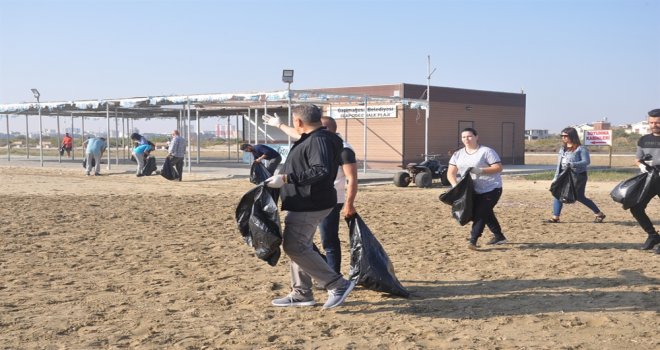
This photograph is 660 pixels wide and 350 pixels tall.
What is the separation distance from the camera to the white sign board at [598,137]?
26078 mm

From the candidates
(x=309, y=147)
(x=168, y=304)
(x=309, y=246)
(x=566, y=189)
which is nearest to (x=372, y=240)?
(x=309, y=246)

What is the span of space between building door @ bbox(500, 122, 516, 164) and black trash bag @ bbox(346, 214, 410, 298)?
2472 cm

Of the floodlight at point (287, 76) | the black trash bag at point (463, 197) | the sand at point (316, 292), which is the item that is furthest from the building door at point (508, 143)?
the black trash bag at point (463, 197)

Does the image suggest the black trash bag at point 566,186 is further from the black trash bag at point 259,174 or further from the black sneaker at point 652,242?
the black trash bag at point 259,174

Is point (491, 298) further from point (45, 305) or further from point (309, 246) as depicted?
point (45, 305)

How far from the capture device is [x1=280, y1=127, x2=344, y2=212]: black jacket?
4582mm

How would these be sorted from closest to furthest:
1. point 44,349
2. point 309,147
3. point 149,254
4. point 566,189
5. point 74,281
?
point 44,349, point 309,147, point 74,281, point 149,254, point 566,189

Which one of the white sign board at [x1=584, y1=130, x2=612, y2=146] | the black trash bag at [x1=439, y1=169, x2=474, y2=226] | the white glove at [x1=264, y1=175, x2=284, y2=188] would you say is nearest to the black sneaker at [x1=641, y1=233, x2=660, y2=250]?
the black trash bag at [x1=439, y1=169, x2=474, y2=226]

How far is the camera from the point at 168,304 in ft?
16.9

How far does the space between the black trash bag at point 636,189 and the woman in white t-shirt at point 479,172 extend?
52.2 inches

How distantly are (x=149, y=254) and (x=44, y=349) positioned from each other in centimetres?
316

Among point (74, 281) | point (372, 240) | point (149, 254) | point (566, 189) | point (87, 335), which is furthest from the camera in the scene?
point (566, 189)

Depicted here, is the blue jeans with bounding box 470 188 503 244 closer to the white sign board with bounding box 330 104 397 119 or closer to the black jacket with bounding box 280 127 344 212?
the black jacket with bounding box 280 127 344 212

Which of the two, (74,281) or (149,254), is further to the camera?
(149,254)
